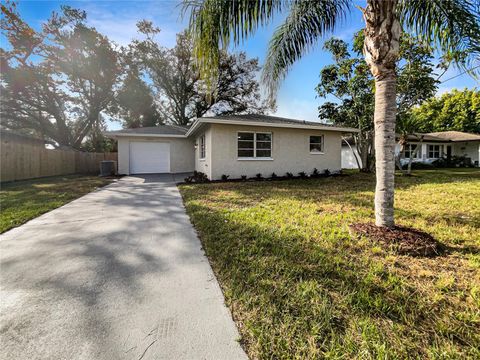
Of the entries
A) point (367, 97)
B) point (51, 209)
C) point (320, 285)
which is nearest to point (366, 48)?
point (320, 285)

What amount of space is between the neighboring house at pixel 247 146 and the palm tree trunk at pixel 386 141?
6919mm

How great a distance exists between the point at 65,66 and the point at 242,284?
2546 centimetres

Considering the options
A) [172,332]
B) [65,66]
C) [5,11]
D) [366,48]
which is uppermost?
[5,11]

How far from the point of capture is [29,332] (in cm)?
160

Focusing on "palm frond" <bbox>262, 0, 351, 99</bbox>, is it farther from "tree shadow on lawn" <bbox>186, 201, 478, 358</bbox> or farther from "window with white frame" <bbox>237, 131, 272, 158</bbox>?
"window with white frame" <bbox>237, 131, 272, 158</bbox>

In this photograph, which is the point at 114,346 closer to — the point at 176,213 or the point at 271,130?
the point at 176,213

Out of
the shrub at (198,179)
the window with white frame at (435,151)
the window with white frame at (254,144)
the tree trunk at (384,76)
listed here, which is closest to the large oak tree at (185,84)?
the window with white frame at (254,144)

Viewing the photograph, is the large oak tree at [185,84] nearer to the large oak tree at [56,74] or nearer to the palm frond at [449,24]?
the large oak tree at [56,74]

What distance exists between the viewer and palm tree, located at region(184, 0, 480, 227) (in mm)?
2904

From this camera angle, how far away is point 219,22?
3.43m

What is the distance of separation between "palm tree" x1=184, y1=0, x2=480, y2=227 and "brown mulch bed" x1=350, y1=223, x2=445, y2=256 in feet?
0.57

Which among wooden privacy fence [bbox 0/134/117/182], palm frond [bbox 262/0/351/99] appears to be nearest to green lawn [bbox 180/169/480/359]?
palm frond [bbox 262/0/351/99]

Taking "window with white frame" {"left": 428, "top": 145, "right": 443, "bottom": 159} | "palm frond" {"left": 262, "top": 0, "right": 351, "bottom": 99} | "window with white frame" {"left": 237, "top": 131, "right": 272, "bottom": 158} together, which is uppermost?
"palm frond" {"left": 262, "top": 0, "right": 351, "bottom": 99}

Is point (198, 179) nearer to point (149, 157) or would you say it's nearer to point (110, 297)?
point (149, 157)
